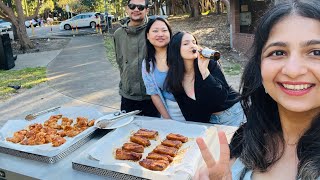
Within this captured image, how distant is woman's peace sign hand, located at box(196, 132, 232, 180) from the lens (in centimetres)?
135

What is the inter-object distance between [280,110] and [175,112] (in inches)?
57.4

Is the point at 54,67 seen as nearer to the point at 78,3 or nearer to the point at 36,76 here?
the point at 36,76

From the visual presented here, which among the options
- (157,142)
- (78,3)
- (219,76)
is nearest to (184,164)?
(157,142)

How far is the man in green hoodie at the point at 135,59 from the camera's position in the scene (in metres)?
3.55

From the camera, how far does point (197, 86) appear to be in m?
2.74

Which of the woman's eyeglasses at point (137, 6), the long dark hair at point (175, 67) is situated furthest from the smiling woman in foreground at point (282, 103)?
the woman's eyeglasses at point (137, 6)

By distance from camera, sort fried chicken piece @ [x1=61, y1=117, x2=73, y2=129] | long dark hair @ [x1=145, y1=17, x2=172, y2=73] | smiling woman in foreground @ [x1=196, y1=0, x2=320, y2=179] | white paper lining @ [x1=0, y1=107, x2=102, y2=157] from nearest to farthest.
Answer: smiling woman in foreground @ [x1=196, y1=0, x2=320, y2=179], white paper lining @ [x1=0, y1=107, x2=102, y2=157], fried chicken piece @ [x1=61, y1=117, x2=73, y2=129], long dark hair @ [x1=145, y1=17, x2=172, y2=73]

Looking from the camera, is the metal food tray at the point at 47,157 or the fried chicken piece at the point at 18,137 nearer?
the metal food tray at the point at 47,157

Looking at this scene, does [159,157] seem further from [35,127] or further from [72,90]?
[72,90]

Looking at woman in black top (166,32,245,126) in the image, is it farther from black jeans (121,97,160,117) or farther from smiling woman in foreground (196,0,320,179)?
smiling woman in foreground (196,0,320,179)

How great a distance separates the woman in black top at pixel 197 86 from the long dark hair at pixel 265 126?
3.14ft

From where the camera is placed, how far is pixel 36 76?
10859 mm

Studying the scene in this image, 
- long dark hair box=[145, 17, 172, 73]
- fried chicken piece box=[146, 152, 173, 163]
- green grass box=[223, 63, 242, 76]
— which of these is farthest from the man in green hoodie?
green grass box=[223, 63, 242, 76]

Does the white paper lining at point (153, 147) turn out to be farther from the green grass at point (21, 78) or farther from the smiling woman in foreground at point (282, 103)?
the green grass at point (21, 78)
